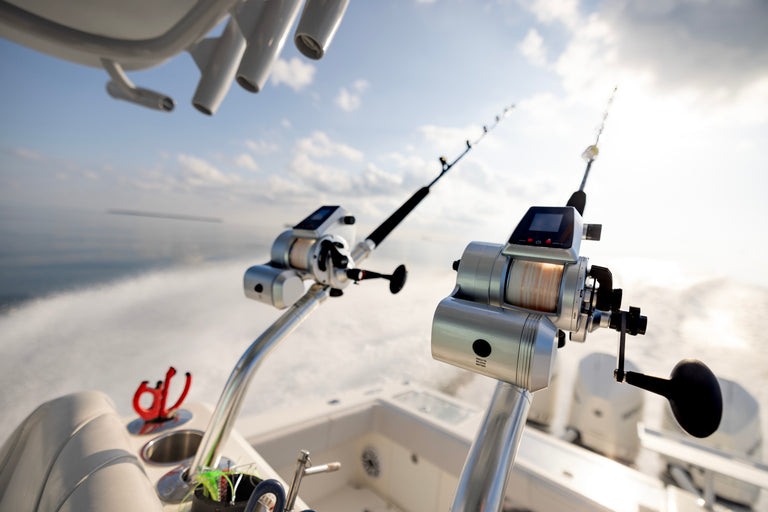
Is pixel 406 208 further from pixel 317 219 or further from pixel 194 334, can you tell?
pixel 194 334

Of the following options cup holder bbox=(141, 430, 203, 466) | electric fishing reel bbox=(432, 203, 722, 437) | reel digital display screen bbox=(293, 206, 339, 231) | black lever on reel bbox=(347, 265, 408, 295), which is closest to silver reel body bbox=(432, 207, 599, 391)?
electric fishing reel bbox=(432, 203, 722, 437)

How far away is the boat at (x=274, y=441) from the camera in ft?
2.52

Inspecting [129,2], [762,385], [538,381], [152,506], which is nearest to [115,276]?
[129,2]

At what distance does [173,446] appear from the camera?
1191 mm

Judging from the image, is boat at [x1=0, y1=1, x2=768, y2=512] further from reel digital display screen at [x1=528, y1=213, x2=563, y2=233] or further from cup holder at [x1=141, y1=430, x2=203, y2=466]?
reel digital display screen at [x1=528, y1=213, x2=563, y2=233]

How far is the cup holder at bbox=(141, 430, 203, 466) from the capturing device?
1.15 metres

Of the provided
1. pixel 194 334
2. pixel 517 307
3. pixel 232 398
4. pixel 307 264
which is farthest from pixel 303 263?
pixel 194 334

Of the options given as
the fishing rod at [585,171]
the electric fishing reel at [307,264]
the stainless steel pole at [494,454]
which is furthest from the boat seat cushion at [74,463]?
the fishing rod at [585,171]

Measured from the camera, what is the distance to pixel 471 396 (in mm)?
6719

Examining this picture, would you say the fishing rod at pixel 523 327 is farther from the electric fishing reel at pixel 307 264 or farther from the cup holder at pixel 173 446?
the cup holder at pixel 173 446

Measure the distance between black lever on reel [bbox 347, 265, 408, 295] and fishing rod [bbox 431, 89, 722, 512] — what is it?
11.9 inches

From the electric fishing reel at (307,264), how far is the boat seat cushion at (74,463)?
0.49 m

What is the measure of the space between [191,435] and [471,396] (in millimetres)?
6526

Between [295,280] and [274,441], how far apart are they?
0.92 metres
